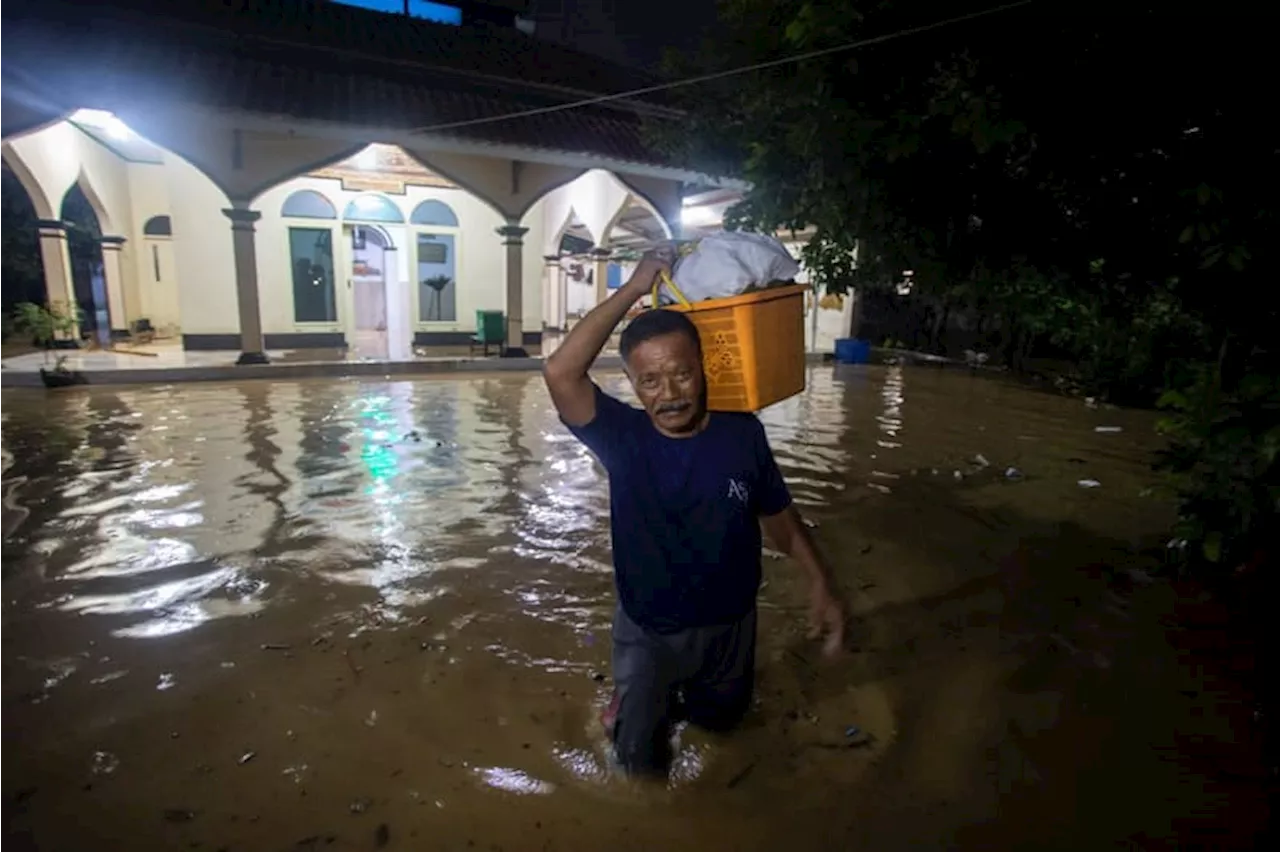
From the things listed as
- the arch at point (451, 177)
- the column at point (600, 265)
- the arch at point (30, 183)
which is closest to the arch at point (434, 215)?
the arch at point (451, 177)

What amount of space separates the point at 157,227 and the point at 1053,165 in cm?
1927

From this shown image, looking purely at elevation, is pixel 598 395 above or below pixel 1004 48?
below

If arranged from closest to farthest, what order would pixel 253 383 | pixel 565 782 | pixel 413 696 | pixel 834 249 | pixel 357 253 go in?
pixel 565 782, pixel 413 696, pixel 834 249, pixel 253 383, pixel 357 253

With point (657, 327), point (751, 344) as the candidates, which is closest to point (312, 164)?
point (657, 327)

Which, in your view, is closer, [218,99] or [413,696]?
[413,696]

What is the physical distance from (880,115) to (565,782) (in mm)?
3480

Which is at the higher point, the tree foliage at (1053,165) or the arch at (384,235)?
the arch at (384,235)

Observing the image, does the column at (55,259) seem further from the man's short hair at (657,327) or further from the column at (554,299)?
the man's short hair at (657,327)

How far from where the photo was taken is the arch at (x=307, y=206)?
49.7 ft

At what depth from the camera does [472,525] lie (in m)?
5.18

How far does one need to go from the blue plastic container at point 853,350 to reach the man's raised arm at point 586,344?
15.5 metres

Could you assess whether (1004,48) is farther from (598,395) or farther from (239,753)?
(239,753)

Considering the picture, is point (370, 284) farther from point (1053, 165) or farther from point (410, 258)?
point (1053, 165)

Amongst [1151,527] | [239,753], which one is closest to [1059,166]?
[1151,527]
